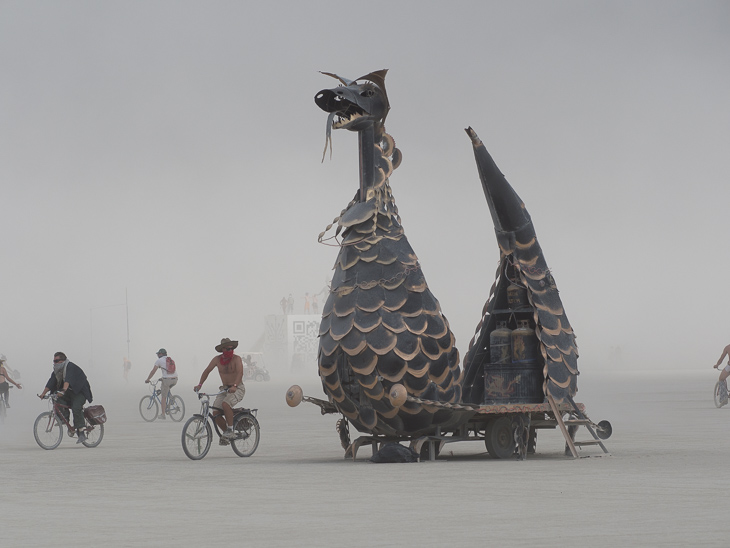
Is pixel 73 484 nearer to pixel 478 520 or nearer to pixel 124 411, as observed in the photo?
pixel 478 520

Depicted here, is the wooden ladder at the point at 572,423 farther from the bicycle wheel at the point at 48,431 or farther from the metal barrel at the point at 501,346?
the bicycle wheel at the point at 48,431

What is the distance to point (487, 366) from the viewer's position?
17.6 meters

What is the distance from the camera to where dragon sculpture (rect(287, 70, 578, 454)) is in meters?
15.5

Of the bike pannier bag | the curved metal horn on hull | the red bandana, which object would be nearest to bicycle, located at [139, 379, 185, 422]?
the bike pannier bag

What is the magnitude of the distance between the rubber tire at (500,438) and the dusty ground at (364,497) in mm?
359

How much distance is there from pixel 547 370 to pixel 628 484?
388 cm

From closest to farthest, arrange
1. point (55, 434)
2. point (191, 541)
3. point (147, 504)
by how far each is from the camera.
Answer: point (191, 541)
point (147, 504)
point (55, 434)

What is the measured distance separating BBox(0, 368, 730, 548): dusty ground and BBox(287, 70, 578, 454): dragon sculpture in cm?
86

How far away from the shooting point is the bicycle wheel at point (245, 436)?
59.2ft

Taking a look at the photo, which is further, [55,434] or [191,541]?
[55,434]

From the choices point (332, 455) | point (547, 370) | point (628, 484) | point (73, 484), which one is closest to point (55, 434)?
point (332, 455)

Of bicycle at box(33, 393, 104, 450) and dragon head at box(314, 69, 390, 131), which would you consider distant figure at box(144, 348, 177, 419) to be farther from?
dragon head at box(314, 69, 390, 131)

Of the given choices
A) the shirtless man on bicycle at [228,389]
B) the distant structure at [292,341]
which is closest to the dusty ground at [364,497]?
the shirtless man on bicycle at [228,389]

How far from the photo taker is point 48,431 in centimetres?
2133
